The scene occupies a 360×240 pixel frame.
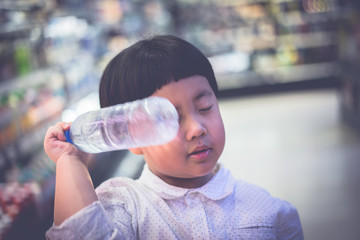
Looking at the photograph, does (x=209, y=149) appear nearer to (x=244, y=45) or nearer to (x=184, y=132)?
(x=184, y=132)

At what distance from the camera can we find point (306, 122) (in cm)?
533

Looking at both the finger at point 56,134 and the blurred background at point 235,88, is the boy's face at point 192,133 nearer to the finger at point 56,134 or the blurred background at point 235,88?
the finger at point 56,134

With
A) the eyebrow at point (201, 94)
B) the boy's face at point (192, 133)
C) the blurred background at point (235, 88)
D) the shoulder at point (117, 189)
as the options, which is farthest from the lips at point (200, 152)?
the blurred background at point (235, 88)

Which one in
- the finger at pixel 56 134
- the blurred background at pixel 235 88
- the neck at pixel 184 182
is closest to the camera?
the finger at pixel 56 134

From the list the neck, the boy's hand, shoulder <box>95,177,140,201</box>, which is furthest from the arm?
the neck

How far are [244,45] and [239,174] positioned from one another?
4.68 m

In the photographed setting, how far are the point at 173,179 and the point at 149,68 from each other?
0.32m

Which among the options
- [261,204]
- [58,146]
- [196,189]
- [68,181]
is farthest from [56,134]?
[261,204]

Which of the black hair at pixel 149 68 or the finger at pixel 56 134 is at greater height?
the black hair at pixel 149 68

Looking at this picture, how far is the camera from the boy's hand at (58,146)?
88 cm

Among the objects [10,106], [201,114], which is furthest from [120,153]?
[201,114]

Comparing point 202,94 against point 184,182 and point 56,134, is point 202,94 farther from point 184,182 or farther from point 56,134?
point 56,134

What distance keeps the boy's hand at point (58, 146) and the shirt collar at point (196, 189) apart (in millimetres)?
196

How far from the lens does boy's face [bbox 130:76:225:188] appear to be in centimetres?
88
